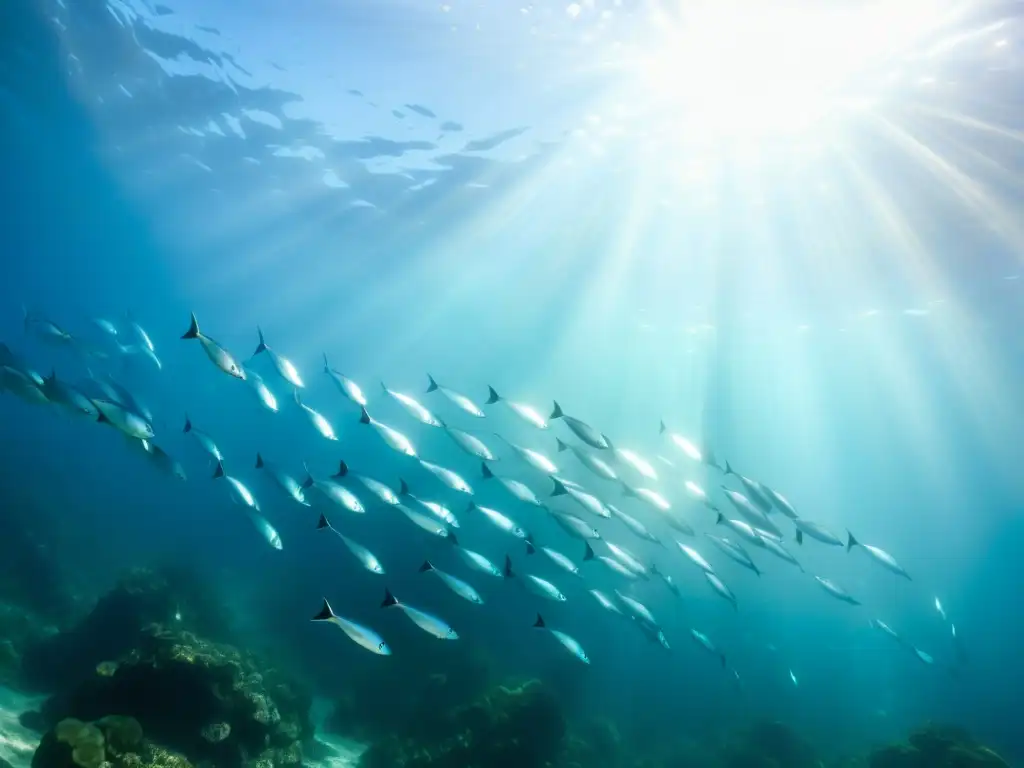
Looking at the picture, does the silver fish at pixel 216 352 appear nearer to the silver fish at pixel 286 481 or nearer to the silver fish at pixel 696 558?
the silver fish at pixel 286 481

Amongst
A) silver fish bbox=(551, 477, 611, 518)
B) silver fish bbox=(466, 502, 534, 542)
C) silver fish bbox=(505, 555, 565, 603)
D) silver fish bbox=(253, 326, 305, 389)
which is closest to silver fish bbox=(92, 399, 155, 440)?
silver fish bbox=(253, 326, 305, 389)

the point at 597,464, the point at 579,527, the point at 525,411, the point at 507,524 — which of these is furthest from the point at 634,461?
the point at 507,524

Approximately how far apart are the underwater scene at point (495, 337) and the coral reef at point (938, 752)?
3.1 inches

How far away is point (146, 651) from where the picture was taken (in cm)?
809

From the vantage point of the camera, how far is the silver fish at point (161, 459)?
791cm

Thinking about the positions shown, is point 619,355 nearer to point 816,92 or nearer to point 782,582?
point 816,92

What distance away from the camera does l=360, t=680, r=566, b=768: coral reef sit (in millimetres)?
9758

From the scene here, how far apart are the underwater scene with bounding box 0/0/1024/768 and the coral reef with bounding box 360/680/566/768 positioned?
0.30ft

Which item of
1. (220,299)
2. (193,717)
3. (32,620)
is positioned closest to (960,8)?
(193,717)

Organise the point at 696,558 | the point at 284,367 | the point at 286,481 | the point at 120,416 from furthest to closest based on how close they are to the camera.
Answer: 1. the point at 696,558
2. the point at 286,481
3. the point at 284,367
4. the point at 120,416

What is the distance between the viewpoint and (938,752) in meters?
12.0

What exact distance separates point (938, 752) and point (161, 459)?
1718 cm

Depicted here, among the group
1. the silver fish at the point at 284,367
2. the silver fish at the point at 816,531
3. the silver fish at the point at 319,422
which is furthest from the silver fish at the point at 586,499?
the silver fish at the point at 284,367

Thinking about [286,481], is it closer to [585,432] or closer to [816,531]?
[585,432]
